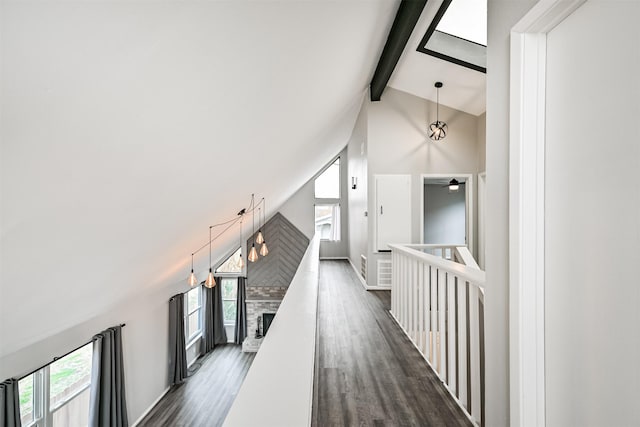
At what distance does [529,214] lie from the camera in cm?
118

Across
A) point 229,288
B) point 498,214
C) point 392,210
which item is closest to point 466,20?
point 392,210

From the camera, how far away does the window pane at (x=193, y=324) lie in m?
8.45

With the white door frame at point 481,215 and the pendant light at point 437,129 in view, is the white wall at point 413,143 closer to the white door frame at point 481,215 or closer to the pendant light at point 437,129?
the pendant light at point 437,129

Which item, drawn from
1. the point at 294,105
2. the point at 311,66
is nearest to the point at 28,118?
the point at 311,66

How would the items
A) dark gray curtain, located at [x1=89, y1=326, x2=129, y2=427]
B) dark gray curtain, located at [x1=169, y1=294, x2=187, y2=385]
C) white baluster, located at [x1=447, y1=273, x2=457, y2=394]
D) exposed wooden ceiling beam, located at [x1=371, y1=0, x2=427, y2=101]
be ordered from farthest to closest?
dark gray curtain, located at [x1=169, y1=294, x2=187, y2=385] < dark gray curtain, located at [x1=89, y1=326, x2=129, y2=427] < exposed wooden ceiling beam, located at [x1=371, y1=0, x2=427, y2=101] < white baluster, located at [x1=447, y1=273, x2=457, y2=394]

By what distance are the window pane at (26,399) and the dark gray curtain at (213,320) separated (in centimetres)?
524

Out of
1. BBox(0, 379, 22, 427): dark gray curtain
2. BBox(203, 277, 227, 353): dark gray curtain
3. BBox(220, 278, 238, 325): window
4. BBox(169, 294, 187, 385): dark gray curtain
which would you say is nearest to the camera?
BBox(0, 379, 22, 427): dark gray curtain

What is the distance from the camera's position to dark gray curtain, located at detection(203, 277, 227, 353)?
29.7 feet

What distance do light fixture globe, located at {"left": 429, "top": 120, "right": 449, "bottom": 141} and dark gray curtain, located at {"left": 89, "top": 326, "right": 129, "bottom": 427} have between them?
232 inches

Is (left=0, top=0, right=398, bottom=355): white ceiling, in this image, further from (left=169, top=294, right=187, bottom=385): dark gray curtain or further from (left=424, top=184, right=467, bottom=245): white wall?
(left=424, top=184, right=467, bottom=245): white wall

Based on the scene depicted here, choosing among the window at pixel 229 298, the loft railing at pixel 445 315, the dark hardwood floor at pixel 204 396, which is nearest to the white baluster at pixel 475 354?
the loft railing at pixel 445 315

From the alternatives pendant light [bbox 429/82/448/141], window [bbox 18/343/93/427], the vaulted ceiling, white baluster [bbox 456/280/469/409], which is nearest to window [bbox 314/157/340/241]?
pendant light [bbox 429/82/448/141]

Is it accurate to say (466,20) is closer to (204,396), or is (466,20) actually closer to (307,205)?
(307,205)

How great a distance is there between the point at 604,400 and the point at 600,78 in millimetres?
970
